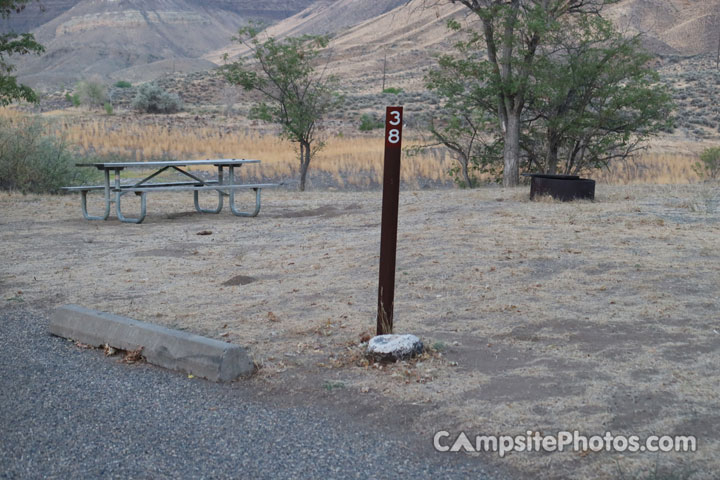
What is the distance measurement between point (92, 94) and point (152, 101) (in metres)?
5.18

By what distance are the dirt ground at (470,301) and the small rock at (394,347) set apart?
78 millimetres

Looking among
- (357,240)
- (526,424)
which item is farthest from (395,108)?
(357,240)

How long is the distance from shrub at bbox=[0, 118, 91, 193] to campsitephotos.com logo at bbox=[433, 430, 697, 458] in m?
13.6

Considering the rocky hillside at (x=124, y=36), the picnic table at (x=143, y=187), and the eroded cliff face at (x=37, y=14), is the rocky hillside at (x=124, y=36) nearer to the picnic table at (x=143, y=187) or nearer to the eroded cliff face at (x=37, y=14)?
the eroded cliff face at (x=37, y=14)

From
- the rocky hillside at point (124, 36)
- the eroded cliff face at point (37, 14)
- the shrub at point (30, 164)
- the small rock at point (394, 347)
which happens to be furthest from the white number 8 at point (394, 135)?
the eroded cliff face at point (37, 14)

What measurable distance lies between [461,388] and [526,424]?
53cm

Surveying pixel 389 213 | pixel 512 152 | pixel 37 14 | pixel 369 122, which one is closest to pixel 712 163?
pixel 512 152

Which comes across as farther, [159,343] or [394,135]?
[159,343]

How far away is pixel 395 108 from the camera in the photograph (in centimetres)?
419

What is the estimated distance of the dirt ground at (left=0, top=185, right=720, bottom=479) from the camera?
11.9 ft

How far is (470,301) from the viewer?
18.6ft

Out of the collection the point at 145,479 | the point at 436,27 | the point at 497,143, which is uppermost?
the point at 436,27

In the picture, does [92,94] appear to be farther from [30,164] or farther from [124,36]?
[124,36]

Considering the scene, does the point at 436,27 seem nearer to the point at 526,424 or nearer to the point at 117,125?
the point at 117,125
